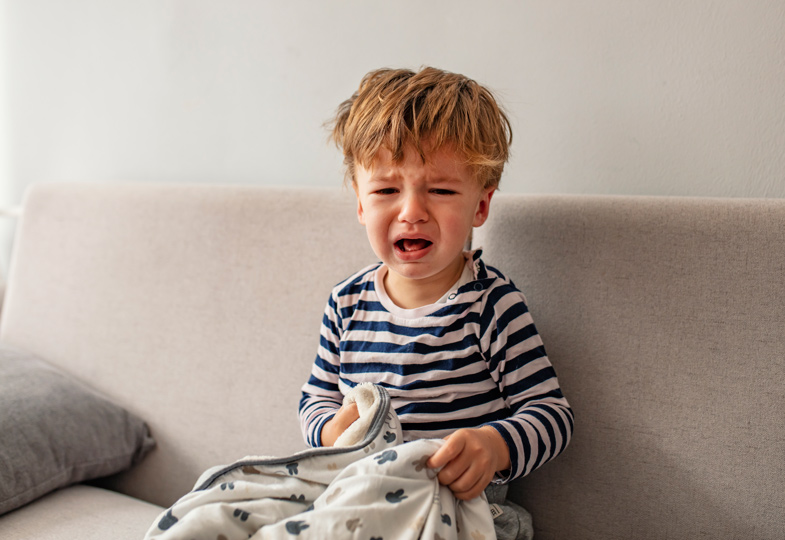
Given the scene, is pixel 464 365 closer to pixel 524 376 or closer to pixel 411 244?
pixel 524 376

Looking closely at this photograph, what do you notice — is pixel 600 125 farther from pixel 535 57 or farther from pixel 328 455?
pixel 328 455

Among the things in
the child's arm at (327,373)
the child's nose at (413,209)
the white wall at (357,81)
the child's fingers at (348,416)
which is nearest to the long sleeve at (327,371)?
the child's arm at (327,373)

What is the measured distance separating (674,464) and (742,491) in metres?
0.09

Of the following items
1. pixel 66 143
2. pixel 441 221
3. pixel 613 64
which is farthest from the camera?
pixel 66 143

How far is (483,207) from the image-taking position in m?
0.98

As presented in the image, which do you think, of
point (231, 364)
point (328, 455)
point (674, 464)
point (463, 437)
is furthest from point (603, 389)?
point (231, 364)

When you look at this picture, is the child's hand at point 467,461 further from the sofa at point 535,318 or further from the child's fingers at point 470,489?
the sofa at point 535,318

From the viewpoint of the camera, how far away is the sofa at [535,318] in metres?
0.89

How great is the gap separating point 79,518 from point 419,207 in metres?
0.76

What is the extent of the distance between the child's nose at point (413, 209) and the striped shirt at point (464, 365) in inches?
5.3

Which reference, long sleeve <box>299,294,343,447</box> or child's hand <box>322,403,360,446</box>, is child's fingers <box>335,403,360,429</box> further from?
long sleeve <box>299,294,343,447</box>

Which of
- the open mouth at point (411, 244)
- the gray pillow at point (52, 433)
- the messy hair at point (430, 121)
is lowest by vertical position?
the gray pillow at point (52, 433)

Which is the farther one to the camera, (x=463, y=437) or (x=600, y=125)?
(x=600, y=125)

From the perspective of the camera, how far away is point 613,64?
107 centimetres
